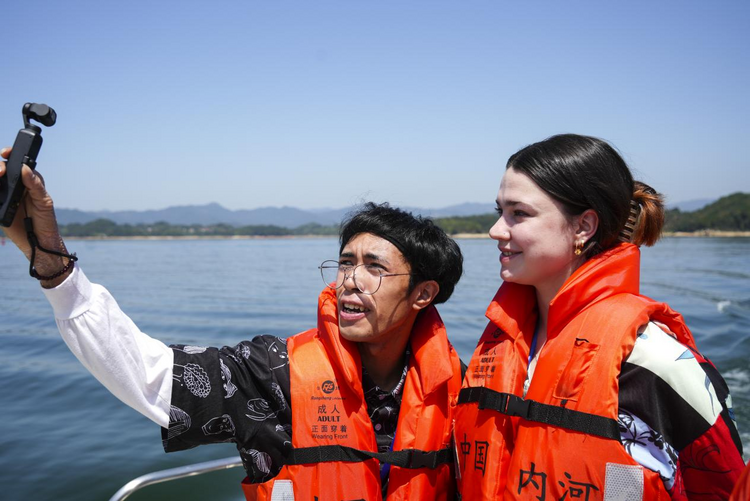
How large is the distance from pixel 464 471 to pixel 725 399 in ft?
2.78

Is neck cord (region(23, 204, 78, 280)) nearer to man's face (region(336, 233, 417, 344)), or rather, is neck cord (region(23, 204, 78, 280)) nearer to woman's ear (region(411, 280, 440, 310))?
man's face (region(336, 233, 417, 344))

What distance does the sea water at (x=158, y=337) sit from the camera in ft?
16.3

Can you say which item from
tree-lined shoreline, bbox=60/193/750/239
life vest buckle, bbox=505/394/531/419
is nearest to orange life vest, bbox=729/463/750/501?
life vest buckle, bbox=505/394/531/419

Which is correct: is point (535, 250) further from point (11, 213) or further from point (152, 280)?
point (152, 280)

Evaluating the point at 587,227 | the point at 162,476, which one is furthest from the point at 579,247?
the point at 162,476

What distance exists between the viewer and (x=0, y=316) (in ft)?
39.0

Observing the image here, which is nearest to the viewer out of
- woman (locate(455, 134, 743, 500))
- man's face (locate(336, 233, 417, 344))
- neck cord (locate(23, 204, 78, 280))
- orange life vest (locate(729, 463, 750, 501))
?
orange life vest (locate(729, 463, 750, 501))

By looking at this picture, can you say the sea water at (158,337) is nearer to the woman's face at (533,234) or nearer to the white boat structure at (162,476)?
the white boat structure at (162,476)

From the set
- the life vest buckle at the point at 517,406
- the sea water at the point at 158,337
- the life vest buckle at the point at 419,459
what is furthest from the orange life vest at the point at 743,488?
the sea water at the point at 158,337

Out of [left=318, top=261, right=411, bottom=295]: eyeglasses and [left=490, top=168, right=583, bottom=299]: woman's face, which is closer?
[left=490, top=168, right=583, bottom=299]: woman's face

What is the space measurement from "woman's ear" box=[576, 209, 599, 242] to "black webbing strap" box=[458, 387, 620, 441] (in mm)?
578

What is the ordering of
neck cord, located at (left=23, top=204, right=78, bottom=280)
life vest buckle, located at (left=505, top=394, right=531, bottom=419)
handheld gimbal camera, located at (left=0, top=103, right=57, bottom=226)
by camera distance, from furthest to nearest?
life vest buckle, located at (left=505, top=394, right=531, bottom=419)
neck cord, located at (left=23, top=204, right=78, bottom=280)
handheld gimbal camera, located at (left=0, top=103, right=57, bottom=226)

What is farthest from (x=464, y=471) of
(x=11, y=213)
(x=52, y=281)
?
(x=11, y=213)

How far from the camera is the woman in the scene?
1633 millimetres
